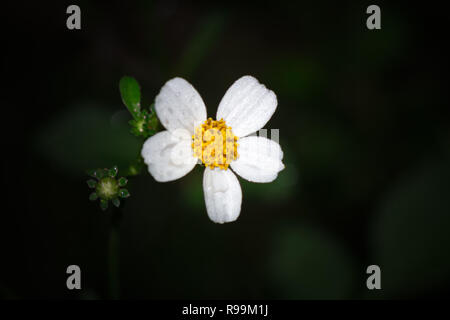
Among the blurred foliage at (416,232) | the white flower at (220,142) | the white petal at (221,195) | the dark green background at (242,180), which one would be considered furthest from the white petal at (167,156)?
the blurred foliage at (416,232)

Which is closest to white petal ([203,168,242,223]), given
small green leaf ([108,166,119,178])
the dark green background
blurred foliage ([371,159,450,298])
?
small green leaf ([108,166,119,178])

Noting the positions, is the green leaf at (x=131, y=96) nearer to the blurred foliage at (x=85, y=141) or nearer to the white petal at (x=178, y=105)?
the white petal at (x=178, y=105)

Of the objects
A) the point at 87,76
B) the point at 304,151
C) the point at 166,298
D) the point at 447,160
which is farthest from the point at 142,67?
the point at 447,160

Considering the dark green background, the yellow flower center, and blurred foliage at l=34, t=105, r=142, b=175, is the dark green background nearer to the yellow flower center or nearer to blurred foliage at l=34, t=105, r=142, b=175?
blurred foliage at l=34, t=105, r=142, b=175

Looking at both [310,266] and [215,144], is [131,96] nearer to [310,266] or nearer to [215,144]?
[215,144]
